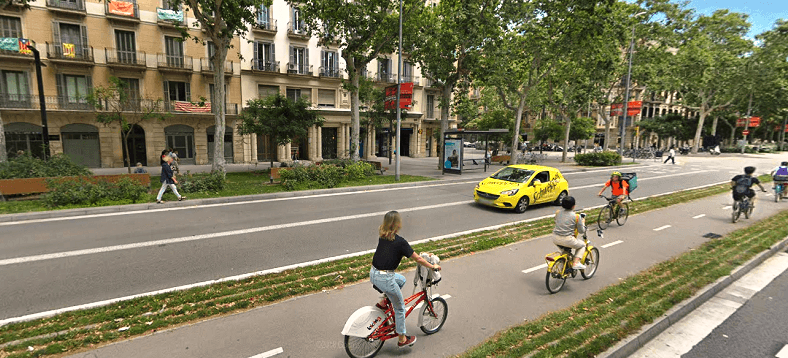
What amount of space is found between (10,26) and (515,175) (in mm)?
31523

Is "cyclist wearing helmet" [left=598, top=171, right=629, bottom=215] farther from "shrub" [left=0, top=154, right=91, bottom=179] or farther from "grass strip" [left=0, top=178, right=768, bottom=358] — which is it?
"shrub" [left=0, top=154, right=91, bottom=179]

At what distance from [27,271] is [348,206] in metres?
7.95

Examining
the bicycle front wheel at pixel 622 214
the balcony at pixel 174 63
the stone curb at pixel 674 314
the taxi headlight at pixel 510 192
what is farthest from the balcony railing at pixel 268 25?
the stone curb at pixel 674 314

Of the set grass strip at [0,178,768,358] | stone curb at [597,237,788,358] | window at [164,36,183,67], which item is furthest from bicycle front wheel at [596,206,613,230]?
window at [164,36,183,67]

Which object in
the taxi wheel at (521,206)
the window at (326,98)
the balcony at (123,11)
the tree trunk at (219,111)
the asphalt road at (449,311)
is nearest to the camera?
the asphalt road at (449,311)

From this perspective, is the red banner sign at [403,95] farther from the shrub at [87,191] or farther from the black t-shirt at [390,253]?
the black t-shirt at [390,253]

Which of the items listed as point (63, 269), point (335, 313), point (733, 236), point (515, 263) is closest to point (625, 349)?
point (515, 263)

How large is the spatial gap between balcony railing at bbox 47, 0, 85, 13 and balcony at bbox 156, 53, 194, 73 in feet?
16.2

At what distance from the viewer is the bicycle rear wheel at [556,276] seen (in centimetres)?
562

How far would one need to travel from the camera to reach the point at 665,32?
29141 mm

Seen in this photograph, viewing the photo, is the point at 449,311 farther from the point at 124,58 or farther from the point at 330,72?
the point at 330,72

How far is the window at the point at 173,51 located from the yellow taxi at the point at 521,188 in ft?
83.1

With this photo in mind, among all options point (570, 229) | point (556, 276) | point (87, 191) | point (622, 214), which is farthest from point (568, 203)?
point (87, 191)

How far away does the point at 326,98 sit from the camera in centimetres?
3244
